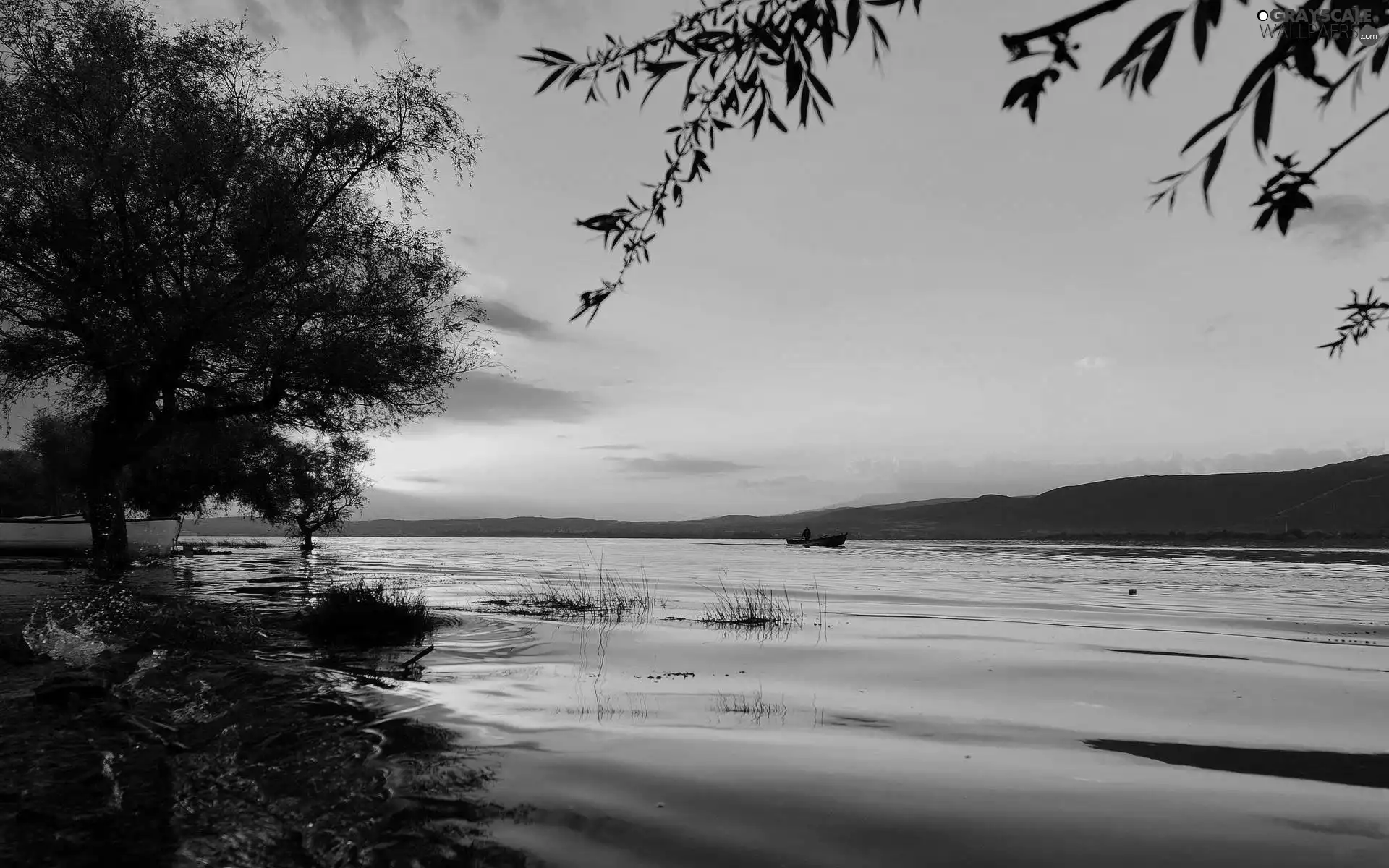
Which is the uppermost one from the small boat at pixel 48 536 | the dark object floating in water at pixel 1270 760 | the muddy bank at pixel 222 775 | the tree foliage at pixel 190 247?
the tree foliage at pixel 190 247

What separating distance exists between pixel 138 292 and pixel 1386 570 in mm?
62945

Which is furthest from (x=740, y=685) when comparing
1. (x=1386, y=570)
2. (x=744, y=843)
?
(x=1386, y=570)

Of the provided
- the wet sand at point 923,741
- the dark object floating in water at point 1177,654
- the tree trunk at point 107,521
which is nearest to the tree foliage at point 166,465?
the tree trunk at point 107,521

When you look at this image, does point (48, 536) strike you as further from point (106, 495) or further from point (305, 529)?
point (305, 529)

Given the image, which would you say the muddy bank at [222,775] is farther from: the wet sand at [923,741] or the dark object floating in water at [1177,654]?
the dark object floating in water at [1177,654]

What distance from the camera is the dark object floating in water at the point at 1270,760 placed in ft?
23.8

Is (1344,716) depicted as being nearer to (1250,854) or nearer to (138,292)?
(1250,854)

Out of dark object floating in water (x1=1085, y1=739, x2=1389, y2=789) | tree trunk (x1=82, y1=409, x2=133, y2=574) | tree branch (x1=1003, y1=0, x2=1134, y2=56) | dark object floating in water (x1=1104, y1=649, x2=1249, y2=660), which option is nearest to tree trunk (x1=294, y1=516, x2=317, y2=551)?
tree trunk (x1=82, y1=409, x2=133, y2=574)

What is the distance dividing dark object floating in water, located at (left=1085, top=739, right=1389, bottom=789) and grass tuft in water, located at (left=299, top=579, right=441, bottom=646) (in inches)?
447

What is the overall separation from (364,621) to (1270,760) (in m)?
13.5

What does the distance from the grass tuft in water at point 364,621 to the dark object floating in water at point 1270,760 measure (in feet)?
37.2

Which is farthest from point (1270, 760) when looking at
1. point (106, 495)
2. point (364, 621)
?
point (106, 495)

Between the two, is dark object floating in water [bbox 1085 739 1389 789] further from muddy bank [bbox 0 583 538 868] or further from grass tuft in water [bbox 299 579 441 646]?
grass tuft in water [bbox 299 579 441 646]

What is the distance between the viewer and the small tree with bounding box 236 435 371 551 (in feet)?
187
